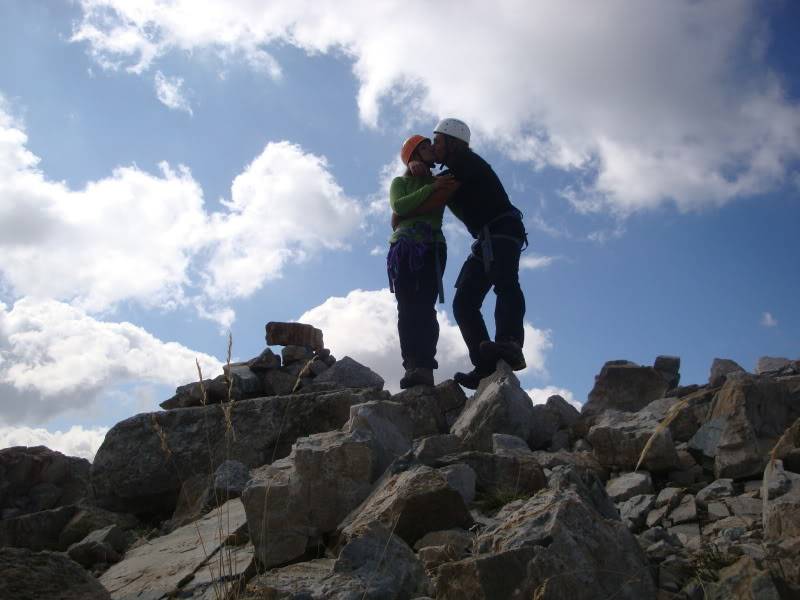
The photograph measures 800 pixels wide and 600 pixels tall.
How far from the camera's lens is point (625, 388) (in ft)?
24.5

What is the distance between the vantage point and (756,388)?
5.15 metres

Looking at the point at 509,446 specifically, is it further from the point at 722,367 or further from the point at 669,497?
the point at 722,367

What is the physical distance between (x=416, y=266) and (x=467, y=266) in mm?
574

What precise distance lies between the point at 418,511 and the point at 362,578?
2.08 feet

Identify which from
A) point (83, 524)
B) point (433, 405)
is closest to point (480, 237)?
point (433, 405)

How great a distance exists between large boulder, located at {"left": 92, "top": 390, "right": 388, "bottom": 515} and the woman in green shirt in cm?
143

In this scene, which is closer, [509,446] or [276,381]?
[509,446]

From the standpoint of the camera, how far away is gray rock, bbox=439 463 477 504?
Answer: 4023 millimetres

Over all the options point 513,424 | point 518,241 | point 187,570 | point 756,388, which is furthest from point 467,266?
point 187,570

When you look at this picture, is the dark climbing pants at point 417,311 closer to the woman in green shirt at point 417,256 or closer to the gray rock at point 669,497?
the woman in green shirt at point 417,256

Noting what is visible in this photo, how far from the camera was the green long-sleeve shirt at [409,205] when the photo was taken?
770 centimetres

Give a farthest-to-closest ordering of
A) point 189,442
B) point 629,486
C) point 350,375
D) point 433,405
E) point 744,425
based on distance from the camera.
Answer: point 350,375
point 433,405
point 189,442
point 744,425
point 629,486

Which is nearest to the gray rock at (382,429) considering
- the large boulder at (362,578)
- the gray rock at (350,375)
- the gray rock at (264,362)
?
the large boulder at (362,578)

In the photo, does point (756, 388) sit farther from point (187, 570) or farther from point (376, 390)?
point (187, 570)
